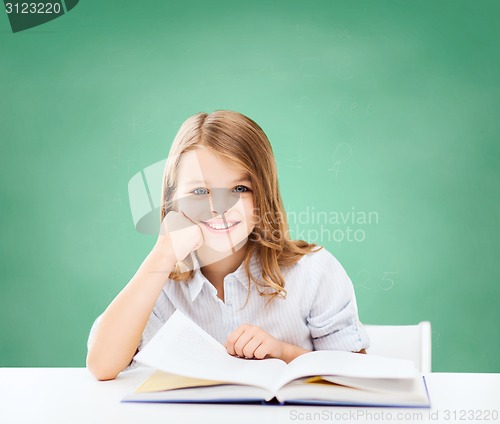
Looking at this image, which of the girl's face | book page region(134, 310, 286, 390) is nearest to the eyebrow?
the girl's face

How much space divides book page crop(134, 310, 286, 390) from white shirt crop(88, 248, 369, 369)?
1.09 ft

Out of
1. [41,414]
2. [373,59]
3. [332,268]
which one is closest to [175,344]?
[41,414]

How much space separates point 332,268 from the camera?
1.30 metres

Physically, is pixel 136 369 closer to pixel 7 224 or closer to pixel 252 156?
pixel 252 156

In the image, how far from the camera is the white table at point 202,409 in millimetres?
671

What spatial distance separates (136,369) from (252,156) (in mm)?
506

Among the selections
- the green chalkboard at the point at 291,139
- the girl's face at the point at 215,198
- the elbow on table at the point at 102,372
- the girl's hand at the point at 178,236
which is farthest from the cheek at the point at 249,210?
the green chalkboard at the point at 291,139

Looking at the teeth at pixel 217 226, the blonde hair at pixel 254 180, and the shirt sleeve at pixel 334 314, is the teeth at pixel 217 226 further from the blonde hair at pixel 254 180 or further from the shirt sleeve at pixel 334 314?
the shirt sleeve at pixel 334 314

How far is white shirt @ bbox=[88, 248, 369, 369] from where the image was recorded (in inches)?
49.8

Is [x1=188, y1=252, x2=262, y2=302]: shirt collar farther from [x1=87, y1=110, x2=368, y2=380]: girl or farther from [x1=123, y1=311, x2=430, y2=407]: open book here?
[x1=123, y1=311, x2=430, y2=407]: open book

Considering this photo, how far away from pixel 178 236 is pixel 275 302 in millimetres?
264

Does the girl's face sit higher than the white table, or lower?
higher

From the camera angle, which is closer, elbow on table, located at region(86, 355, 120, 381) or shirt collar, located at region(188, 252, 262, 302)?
elbow on table, located at region(86, 355, 120, 381)

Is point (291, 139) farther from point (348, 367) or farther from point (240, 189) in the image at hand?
point (348, 367)
